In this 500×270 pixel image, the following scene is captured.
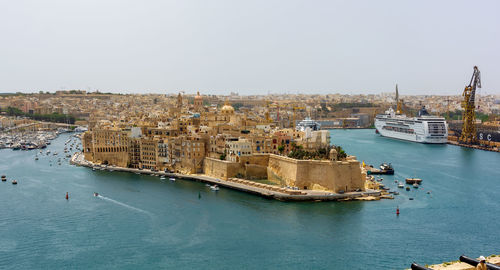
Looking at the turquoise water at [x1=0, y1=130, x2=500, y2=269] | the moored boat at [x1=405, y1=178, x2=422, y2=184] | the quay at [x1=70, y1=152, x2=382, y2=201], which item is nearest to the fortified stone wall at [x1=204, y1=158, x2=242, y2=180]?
the quay at [x1=70, y1=152, x2=382, y2=201]

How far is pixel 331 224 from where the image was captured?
17.8 m

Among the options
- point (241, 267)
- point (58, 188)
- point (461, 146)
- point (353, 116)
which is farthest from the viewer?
point (353, 116)

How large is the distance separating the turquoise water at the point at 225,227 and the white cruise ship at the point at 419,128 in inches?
816

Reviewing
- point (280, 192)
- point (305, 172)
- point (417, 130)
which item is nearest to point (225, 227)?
point (280, 192)

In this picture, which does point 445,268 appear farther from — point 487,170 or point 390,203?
point 487,170

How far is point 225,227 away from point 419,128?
34951 millimetres

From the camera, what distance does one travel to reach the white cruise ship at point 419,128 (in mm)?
46250

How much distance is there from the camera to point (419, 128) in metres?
47.5

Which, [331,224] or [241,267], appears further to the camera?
[331,224]

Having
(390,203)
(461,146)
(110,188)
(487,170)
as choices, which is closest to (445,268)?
(390,203)

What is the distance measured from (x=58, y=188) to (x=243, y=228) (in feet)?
37.7

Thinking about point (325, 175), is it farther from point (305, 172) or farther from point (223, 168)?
point (223, 168)

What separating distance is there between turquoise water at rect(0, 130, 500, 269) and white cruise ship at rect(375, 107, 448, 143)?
68.0ft

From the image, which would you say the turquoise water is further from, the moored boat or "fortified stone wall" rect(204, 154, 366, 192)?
"fortified stone wall" rect(204, 154, 366, 192)
